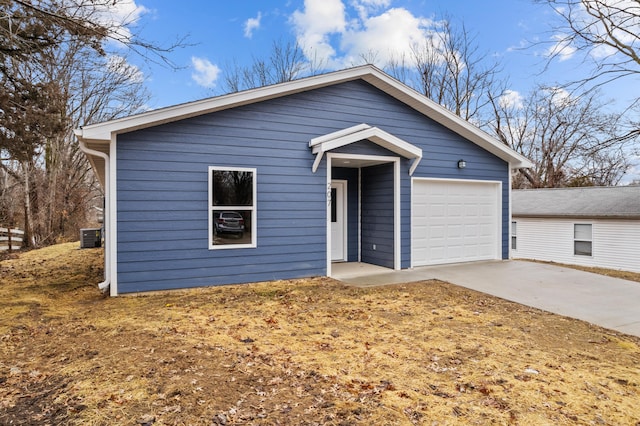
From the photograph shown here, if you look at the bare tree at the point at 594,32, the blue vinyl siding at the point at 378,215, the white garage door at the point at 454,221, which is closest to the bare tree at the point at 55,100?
the blue vinyl siding at the point at 378,215

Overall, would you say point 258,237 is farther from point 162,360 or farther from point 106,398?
point 106,398

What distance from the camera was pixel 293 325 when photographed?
4.73m

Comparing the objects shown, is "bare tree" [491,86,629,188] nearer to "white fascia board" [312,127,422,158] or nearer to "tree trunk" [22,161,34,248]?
"white fascia board" [312,127,422,158]

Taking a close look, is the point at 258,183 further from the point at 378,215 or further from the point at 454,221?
the point at 454,221

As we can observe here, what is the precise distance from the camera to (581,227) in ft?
54.9

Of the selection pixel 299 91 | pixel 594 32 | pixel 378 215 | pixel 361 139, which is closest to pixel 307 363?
pixel 361 139

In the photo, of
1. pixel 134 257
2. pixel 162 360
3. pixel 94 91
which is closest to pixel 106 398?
pixel 162 360

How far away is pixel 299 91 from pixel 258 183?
202 centimetres

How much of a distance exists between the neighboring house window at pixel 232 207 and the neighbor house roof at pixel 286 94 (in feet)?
3.62

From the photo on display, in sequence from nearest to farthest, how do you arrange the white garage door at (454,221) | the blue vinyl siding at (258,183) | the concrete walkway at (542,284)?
1. the concrete walkway at (542,284)
2. the blue vinyl siding at (258,183)
3. the white garage door at (454,221)

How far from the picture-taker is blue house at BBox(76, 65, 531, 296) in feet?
20.5

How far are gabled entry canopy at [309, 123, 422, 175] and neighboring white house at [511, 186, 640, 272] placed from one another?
1207 cm

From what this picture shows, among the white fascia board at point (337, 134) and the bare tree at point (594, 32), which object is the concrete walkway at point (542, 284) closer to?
the white fascia board at point (337, 134)

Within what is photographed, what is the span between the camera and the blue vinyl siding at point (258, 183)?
6.24m
